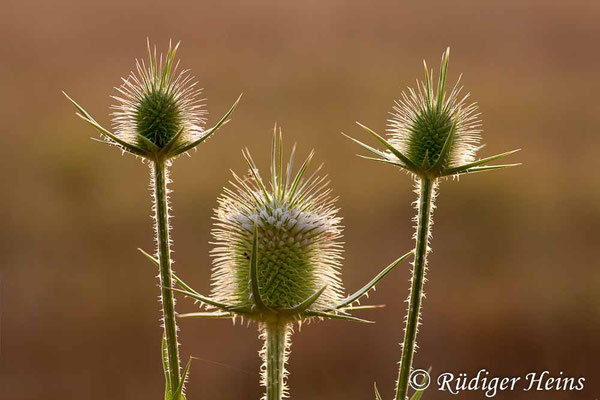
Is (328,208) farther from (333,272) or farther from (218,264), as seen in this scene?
(218,264)

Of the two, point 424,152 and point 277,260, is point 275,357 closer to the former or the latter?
point 277,260

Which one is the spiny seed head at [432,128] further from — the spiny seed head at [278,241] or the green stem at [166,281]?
the green stem at [166,281]

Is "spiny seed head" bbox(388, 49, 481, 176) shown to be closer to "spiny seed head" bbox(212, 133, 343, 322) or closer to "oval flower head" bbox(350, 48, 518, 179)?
"oval flower head" bbox(350, 48, 518, 179)

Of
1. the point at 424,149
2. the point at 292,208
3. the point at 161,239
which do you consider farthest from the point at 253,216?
the point at 424,149

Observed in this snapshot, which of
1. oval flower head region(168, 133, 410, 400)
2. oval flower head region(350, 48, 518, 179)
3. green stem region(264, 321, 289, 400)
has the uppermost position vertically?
oval flower head region(350, 48, 518, 179)

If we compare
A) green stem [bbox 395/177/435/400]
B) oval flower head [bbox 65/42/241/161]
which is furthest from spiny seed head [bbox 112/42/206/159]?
green stem [bbox 395/177/435/400]

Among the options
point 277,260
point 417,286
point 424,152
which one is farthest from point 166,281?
point 424,152
